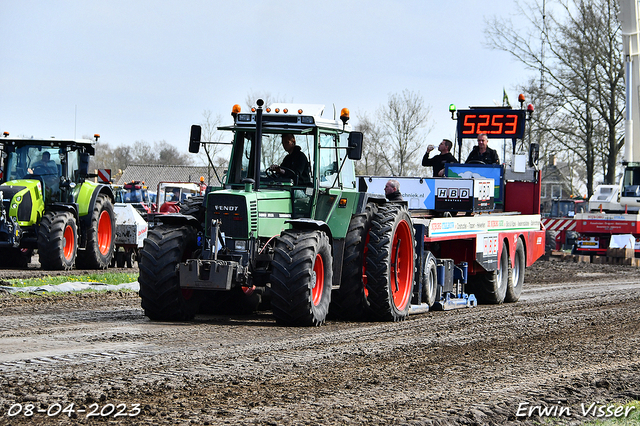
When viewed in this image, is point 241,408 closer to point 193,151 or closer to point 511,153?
point 193,151

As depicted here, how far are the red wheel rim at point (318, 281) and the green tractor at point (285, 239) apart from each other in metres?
0.01

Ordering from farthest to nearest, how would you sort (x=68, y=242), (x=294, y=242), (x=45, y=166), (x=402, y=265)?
(x=45, y=166)
(x=68, y=242)
(x=402, y=265)
(x=294, y=242)

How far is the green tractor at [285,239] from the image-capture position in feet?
30.1

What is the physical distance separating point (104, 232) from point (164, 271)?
10526mm

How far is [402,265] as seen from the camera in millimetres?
11242

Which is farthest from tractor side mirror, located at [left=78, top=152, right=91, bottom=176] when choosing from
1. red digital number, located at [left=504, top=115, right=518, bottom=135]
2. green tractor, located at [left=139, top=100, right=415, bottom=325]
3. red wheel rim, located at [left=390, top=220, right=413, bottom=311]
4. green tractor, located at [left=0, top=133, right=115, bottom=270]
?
red wheel rim, located at [left=390, top=220, right=413, bottom=311]

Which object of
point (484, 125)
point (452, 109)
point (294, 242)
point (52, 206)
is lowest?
point (294, 242)

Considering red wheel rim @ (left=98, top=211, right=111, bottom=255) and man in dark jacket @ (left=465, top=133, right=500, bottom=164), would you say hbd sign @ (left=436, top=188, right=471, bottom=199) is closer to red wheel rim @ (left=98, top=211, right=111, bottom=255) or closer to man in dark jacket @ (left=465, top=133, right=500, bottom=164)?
man in dark jacket @ (left=465, top=133, right=500, bottom=164)

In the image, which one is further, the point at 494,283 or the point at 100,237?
the point at 100,237

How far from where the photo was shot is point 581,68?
38.1 meters

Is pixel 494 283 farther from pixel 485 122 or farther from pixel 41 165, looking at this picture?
pixel 41 165

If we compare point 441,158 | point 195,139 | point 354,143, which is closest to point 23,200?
point 441,158

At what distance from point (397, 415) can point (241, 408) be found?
976mm

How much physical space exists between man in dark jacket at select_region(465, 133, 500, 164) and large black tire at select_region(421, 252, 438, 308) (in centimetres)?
397
